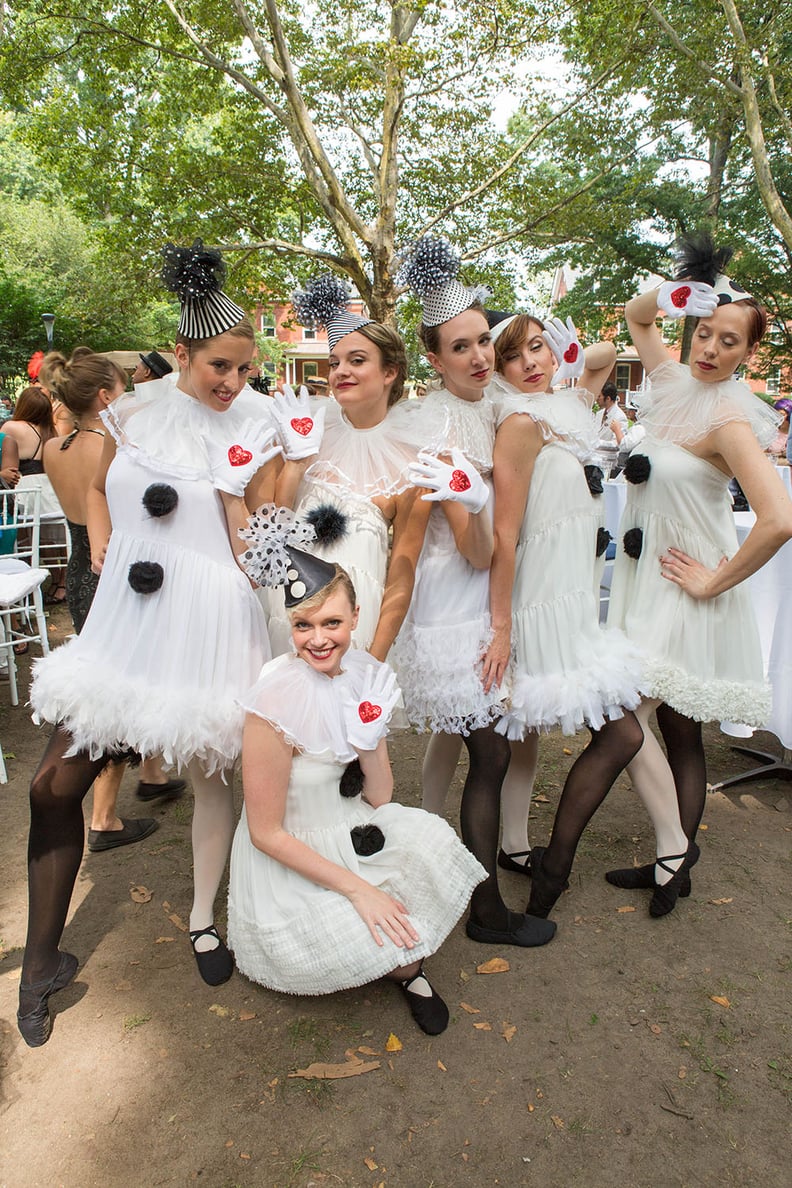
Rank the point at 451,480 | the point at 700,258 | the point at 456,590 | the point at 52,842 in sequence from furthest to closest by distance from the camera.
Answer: the point at 700,258 < the point at 456,590 < the point at 52,842 < the point at 451,480

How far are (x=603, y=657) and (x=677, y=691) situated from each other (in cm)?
38

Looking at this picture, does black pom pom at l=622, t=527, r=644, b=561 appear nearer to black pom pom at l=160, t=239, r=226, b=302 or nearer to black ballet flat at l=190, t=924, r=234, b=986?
black pom pom at l=160, t=239, r=226, b=302

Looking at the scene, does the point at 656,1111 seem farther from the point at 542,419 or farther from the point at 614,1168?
the point at 542,419

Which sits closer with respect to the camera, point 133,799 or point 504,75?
Answer: point 133,799

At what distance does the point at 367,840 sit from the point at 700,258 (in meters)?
2.31

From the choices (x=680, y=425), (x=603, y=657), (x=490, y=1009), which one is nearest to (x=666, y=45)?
(x=680, y=425)

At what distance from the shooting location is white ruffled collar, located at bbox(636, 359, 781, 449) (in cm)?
262

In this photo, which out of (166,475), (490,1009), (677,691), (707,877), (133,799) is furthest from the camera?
(133,799)

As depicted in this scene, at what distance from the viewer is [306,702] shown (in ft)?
7.24

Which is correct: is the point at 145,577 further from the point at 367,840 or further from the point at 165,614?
the point at 367,840

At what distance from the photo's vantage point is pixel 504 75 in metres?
11.1

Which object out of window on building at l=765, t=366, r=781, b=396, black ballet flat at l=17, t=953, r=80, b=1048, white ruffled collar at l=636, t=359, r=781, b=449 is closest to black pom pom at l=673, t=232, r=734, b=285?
white ruffled collar at l=636, t=359, r=781, b=449

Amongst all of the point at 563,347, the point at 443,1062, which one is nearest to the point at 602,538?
the point at 563,347

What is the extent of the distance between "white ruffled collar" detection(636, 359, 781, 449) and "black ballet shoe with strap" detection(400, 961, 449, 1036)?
202 cm
